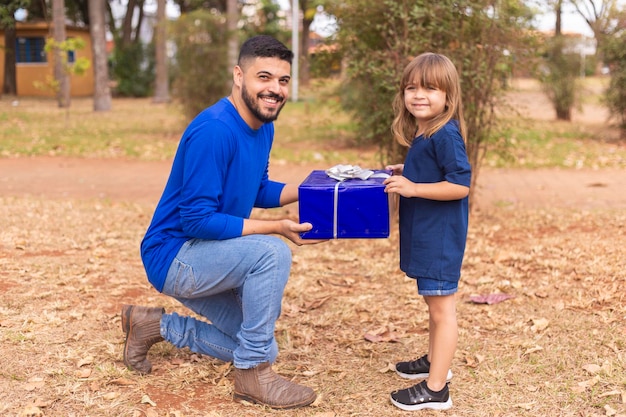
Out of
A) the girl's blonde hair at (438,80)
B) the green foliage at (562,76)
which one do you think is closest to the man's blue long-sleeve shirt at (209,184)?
the girl's blonde hair at (438,80)

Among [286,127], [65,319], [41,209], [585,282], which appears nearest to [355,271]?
[585,282]

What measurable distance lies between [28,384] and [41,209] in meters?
4.52

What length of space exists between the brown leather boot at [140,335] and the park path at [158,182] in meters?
4.90

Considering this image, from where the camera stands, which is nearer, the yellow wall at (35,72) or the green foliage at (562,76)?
the green foliage at (562,76)

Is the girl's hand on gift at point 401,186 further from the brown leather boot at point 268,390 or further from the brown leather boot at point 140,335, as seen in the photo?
the brown leather boot at point 140,335

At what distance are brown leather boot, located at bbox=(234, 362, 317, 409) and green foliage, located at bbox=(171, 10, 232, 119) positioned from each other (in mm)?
10879

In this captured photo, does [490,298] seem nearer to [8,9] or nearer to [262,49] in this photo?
[262,49]

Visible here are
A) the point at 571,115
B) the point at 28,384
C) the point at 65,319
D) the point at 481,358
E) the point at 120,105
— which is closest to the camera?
the point at 28,384

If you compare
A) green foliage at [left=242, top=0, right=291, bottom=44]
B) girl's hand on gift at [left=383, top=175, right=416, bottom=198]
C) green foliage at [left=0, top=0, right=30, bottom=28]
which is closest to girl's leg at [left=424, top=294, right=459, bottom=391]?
girl's hand on gift at [left=383, top=175, right=416, bottom=198]

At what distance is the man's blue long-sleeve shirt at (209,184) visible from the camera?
315cm

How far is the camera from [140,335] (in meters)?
3.68

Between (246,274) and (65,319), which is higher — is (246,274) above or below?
above

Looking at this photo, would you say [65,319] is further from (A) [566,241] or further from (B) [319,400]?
(A) [566,241]

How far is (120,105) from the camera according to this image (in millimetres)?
25359
